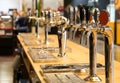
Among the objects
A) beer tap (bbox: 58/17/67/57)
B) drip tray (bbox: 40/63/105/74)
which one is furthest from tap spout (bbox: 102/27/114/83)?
beer tap (bbox: 58/17/67/57)

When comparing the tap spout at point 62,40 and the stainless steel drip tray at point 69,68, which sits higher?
the tap spout at point 62,40

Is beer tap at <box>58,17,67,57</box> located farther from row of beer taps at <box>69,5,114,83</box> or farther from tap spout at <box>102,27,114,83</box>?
tap spout at <box>102,27,114,83</box>

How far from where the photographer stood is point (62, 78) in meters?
1.93

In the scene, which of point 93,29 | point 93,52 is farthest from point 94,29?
point 93,52

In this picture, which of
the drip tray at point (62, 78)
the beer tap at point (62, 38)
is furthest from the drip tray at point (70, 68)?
the beer tap at point (62, 38)

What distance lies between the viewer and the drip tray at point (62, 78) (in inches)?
73.0

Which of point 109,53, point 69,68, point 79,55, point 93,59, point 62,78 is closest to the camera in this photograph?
point 109,53

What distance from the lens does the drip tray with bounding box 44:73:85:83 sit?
1.85 meters

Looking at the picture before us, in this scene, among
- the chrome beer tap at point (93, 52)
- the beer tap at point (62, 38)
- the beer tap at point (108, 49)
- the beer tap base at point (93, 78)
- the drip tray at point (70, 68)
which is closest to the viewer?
the beer tap at point (108, 49)

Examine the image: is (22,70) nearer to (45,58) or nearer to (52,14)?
(52,14)

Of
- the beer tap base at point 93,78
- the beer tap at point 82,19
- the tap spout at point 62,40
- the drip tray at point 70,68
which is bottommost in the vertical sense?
the beer tap base at point 93,78

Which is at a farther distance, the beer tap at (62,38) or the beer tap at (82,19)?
the beer tap at (62,38)

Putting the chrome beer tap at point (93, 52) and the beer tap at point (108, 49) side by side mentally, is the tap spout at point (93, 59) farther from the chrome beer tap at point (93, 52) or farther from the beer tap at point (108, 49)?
the beer tap at point (108, 49)

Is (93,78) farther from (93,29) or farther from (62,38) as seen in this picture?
(62,38)
